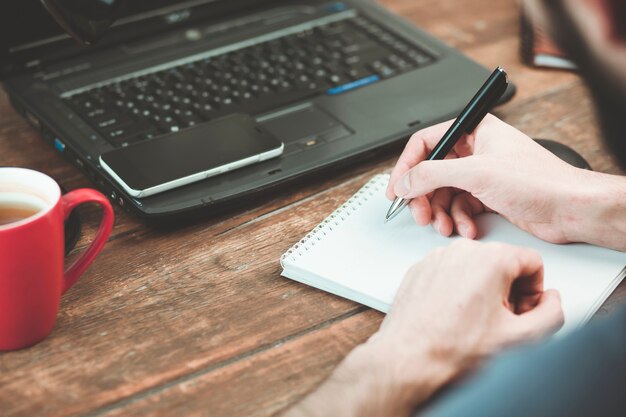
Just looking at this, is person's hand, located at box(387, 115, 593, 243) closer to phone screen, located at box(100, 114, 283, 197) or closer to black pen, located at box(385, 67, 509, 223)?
black pen, located at box(385, 67, 509, 223)

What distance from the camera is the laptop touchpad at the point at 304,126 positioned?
1014mm

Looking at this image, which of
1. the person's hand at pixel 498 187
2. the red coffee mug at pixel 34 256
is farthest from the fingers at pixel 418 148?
the red coffee mug at pixel 34 256

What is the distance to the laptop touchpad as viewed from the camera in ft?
3.33

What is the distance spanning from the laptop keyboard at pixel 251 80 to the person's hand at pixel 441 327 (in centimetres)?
41

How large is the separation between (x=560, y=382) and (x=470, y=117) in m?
0.39

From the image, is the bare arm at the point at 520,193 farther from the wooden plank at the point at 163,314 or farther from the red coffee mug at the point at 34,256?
the red coffee mug at the point at 34,256

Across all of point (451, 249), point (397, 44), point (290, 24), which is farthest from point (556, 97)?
point (451, 249)

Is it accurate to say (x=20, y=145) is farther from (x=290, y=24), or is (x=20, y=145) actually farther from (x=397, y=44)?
(x=397, y=44)

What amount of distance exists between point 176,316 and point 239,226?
0.17m

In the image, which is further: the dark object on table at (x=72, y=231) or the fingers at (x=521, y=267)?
the dark object on table at (x=72, y=231)

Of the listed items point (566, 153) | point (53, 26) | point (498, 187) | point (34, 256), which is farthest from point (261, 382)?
point (53, 26)

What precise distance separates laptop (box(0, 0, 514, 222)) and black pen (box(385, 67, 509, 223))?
122mm

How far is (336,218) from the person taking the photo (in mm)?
907

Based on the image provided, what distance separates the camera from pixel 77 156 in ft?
3.16
